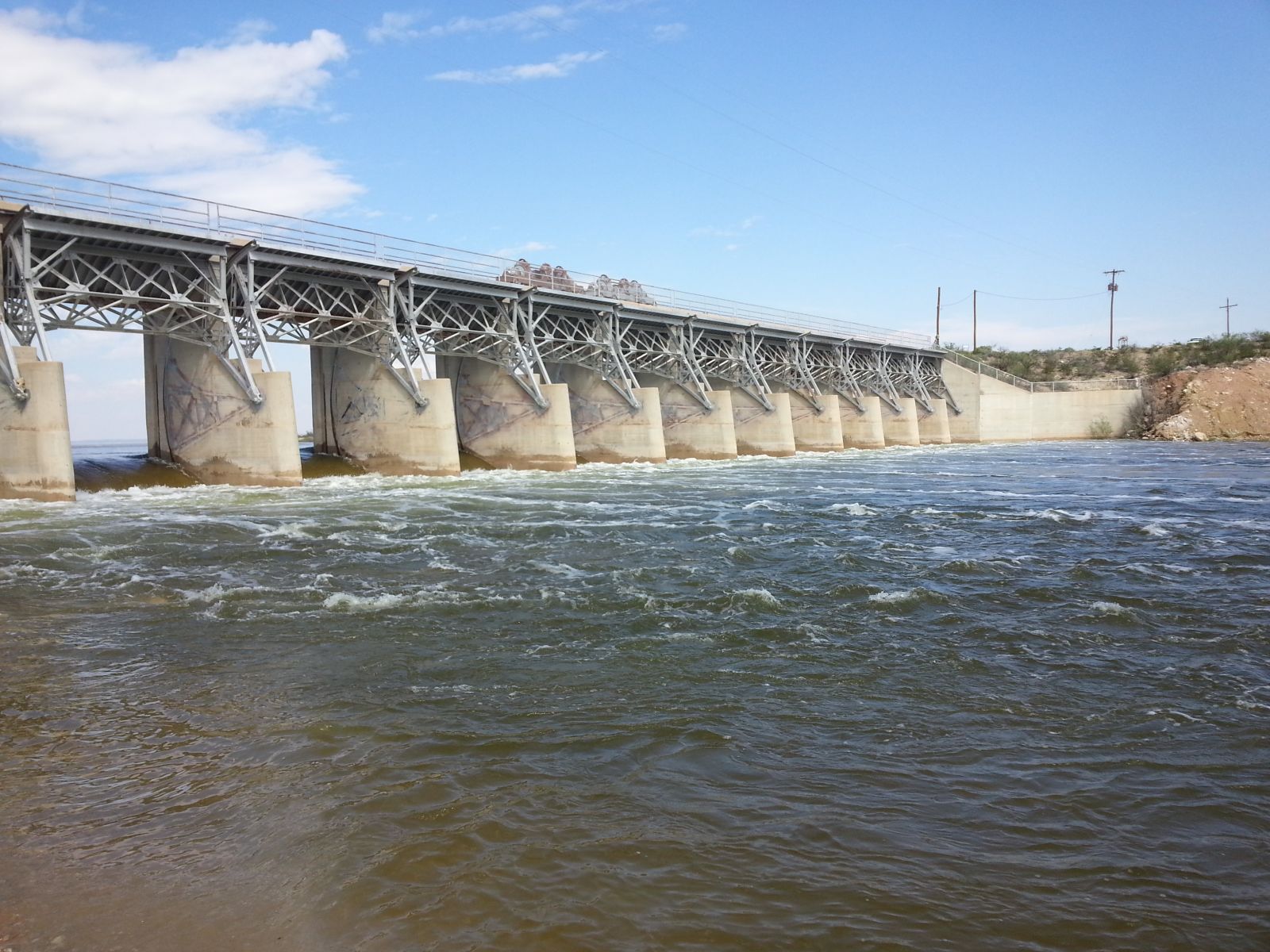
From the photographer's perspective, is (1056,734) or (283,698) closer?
(1056,734)

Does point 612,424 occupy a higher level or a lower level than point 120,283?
lower

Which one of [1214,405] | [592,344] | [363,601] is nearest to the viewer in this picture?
[363,601]

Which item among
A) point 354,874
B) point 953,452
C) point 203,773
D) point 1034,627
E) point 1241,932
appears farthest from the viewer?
point 953,452

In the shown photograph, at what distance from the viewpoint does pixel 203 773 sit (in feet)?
19.5

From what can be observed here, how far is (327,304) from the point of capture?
38.4 metres

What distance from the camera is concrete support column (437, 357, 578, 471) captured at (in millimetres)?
40188

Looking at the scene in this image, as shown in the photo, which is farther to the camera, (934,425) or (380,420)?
(934,425)

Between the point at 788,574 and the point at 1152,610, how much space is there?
187 inches

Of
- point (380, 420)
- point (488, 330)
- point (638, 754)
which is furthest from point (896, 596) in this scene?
point (488, 330)

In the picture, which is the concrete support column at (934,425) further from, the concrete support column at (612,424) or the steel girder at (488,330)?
the steel girder at (488,330)

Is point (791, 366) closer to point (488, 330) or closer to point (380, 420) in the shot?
point (488, 330)

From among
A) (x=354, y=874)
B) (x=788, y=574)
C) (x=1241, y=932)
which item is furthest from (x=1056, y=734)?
(x=788, y=574)

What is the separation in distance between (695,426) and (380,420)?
21591 millimetres

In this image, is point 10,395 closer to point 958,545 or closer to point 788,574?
point 788,574
